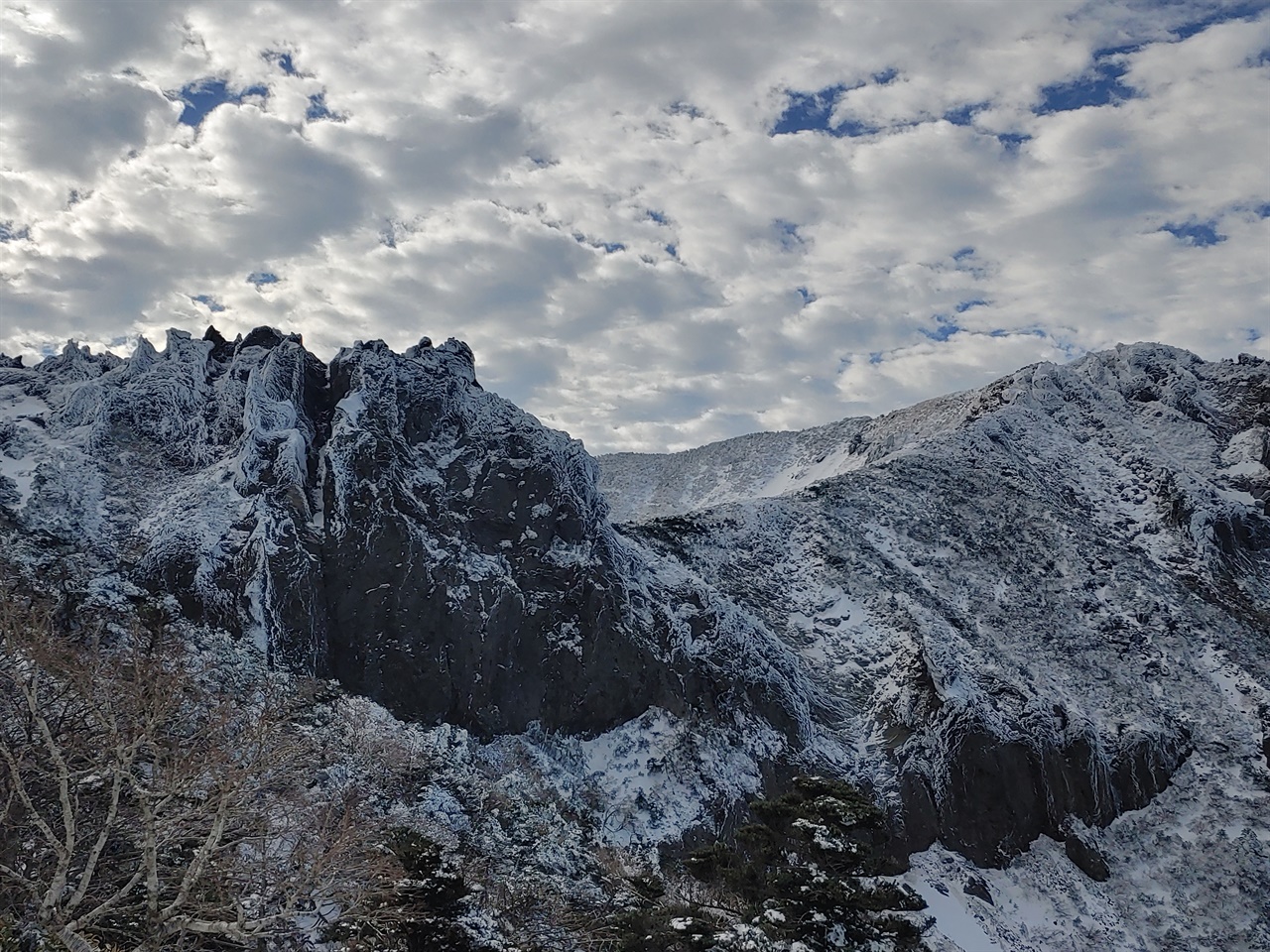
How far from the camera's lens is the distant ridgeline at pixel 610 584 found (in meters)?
35.7

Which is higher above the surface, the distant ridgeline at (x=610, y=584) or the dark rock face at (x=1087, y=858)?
the distant ridgeline at (x=610, y=584)

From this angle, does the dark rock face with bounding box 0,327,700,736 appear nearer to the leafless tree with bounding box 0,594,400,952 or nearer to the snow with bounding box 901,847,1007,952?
the snow with bounding box 901,847,1007,952

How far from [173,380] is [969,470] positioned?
192ft

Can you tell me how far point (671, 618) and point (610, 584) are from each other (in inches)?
154

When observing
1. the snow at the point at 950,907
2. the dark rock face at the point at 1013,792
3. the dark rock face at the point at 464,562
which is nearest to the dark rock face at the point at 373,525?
the dark rock face at the point at 464,562

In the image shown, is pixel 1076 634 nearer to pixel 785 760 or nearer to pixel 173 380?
pixel 785 760

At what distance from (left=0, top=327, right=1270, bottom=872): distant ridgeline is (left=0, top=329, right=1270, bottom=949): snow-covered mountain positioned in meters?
0.16

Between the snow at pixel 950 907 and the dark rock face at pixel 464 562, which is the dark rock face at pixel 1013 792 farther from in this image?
the dark rock face at pixel 464 562

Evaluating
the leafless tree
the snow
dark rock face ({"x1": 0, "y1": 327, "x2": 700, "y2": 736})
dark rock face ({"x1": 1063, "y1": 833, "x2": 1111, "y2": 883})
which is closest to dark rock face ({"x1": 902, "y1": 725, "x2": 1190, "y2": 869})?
dark rock face ({"x1": 1063, "y1": 833, "x2": 1111, "y2": 883})

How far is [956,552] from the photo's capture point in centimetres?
5606

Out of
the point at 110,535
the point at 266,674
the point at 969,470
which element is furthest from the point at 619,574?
the point at 969,470

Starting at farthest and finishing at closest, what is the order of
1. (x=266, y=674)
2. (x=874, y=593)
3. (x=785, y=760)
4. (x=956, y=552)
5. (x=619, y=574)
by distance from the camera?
(x=956, y=552)
(x=874, y=593)
(x=619, y=574)
(x=785, y=760)
(x=266, y=674)

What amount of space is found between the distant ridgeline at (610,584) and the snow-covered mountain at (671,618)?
0.16 m

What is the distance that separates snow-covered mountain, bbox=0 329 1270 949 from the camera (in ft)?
115
